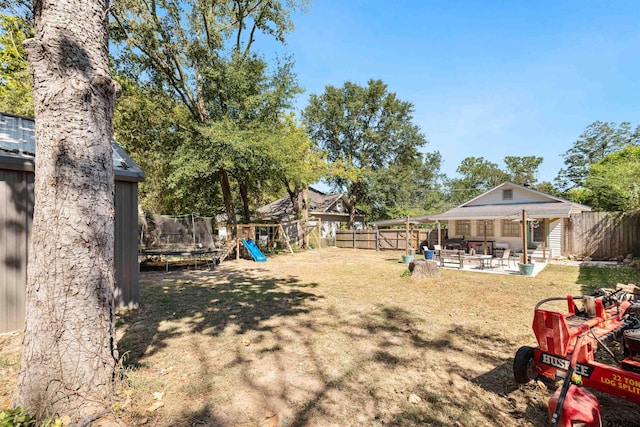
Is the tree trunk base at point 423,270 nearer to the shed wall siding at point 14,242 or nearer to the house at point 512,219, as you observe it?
the house at point 512,219

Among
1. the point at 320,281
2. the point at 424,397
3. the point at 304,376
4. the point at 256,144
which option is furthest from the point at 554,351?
the point at 256,144

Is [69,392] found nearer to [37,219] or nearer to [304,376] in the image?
[37,219]

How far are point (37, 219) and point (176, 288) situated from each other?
Answer: 619 centimetres

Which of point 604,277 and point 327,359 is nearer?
point 327,359

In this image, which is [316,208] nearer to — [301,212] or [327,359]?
[301,212]

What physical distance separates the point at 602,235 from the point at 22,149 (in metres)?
20.2

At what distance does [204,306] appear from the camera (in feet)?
20.4

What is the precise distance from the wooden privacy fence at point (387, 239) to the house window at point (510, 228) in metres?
4.04

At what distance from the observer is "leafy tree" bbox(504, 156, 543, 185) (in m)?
52.6

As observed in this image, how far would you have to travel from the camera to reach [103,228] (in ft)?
8.72

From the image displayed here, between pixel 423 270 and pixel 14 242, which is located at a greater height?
pixel 14 242

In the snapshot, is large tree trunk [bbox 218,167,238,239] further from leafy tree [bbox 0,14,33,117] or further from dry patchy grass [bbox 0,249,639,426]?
dry patchy grass [bbox 0,249,639,426]

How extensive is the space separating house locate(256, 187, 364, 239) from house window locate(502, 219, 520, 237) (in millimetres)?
13577

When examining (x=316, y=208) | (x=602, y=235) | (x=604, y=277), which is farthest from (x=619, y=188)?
(x=316, y=208)
